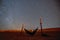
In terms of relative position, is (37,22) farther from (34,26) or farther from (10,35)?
(10,35)

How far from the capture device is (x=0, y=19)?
1760mm

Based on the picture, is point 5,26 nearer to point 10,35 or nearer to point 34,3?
point 10,35

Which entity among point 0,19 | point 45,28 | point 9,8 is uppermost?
point 9,8

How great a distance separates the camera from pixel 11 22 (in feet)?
5.79

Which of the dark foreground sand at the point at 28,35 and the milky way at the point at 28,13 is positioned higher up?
the milky way at the point at 28,13

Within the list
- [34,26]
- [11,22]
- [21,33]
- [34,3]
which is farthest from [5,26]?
[34,3]

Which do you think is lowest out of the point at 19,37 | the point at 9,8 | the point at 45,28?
the point at 19,37

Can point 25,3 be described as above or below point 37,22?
above

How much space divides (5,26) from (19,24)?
0.18 m

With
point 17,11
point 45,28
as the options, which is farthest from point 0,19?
point 45,28

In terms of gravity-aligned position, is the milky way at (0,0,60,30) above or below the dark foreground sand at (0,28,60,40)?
above

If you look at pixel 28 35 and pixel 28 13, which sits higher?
pixel 28 13

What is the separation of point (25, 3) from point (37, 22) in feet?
0.96

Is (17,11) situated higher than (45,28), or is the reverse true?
(17,11)
